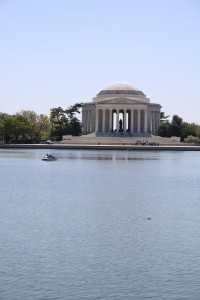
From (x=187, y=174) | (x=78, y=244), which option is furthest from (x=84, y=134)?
(x=78, y=244)

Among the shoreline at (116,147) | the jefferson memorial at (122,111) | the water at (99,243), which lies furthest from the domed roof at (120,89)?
the water at (99,243)

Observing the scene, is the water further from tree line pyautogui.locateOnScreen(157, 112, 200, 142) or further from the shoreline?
tree line pyautogui.locateOnScreen(157, 112, 200, 142)

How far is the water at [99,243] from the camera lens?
735 inches

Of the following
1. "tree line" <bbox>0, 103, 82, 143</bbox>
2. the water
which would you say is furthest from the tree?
the water

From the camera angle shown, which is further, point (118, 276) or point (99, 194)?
point (99, 194)

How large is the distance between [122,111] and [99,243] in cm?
12233

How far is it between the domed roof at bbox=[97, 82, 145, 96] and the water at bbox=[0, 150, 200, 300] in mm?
101324

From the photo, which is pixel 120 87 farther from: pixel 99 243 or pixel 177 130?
pixel 99 243

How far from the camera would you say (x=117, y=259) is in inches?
860

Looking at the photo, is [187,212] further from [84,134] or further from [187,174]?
[84,134]

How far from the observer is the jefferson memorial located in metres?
142

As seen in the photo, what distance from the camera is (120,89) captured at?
479 ft

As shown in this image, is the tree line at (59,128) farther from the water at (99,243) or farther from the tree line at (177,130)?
the water at (99,243)

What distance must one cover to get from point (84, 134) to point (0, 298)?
425ft
